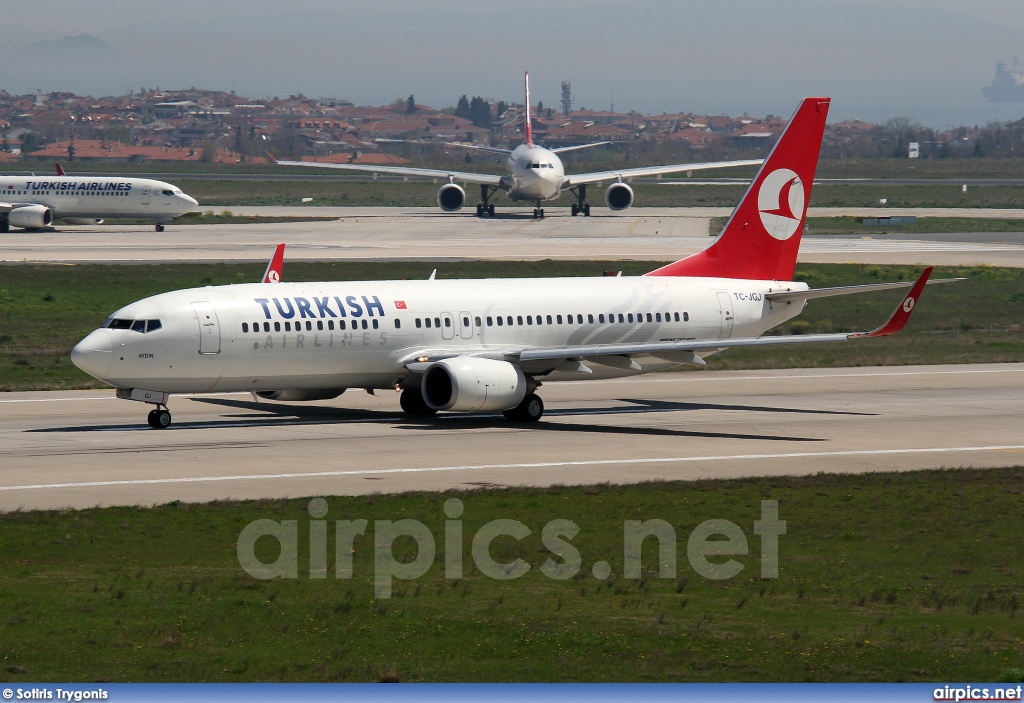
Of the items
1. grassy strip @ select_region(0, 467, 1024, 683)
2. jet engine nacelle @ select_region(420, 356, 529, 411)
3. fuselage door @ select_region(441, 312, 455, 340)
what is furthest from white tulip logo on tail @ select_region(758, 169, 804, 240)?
grassy strip @ select_region(0, 467, 1024, 683)

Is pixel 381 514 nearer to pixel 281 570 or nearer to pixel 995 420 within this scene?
pixel 281 570

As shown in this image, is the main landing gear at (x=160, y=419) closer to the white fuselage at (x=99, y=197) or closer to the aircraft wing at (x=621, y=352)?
the aircraft wing at (x=621, y=352)

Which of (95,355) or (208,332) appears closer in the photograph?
(95,355)

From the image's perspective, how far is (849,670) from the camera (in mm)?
17609

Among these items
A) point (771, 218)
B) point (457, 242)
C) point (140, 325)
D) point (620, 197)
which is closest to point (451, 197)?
point (620, 197)

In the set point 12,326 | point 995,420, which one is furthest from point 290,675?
point 12,326

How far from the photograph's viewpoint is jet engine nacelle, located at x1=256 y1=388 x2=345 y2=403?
41562 mm

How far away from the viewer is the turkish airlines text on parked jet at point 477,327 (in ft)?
126

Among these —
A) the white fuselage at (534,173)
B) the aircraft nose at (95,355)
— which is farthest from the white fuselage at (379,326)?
the white fuselage at (534,173)

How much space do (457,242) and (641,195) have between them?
7887cm

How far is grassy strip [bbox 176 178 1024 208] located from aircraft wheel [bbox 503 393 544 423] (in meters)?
114

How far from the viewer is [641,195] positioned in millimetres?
176625

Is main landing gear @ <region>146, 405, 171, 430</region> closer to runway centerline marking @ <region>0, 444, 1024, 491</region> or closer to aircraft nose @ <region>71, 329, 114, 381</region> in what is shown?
aircraft nose @ <region>71, 329, 114, 381</region>

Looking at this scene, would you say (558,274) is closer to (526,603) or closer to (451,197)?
(451,197)
